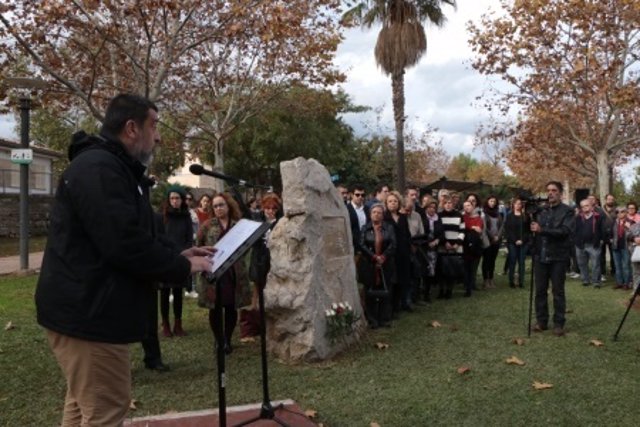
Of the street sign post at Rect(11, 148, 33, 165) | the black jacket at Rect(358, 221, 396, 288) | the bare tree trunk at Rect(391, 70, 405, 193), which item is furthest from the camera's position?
the bare tree trunk at Rect(391, 70, 405, 193)

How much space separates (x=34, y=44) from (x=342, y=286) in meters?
8.88

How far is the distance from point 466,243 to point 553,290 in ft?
10.6

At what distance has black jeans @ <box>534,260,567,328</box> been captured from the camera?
7.34m

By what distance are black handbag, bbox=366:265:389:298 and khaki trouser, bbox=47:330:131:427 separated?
5437 millimetres

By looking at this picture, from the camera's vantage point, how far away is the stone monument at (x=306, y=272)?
20.1 ft

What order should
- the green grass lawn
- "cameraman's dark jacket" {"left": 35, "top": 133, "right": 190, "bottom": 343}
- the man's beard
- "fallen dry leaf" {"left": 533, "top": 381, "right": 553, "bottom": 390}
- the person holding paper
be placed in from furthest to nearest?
the person holding paper
"fallen dry leaf" {"left": 533, "top": 381, "right": 553, "bottom": 390}
the green grass lawn
the man's beard
"cameraman's dark jacket" {"left": 35, "top": 133, "right": 190, "bottom": 343}

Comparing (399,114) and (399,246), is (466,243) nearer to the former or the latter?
(399,246)

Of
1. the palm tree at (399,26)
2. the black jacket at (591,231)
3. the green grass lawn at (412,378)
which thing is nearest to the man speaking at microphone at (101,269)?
the green grass lawn at (412,378)

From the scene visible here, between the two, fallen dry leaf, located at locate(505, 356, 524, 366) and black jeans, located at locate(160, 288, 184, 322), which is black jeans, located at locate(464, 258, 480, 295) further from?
black jeans, located at locate(160, 288, 184, 322)

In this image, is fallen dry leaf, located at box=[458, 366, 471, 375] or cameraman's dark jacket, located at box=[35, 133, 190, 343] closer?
cameraman's dark jacket, located at box=[35, 133, 190, 343]

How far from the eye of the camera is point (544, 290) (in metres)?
7.52

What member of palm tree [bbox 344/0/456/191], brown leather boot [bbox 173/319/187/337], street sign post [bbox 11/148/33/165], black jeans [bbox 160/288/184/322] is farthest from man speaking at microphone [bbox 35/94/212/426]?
palm tree [bbox 344/0/456/191]

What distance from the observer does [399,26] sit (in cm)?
1839

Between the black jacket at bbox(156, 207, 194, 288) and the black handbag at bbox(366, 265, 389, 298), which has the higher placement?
the black jacket at bbox(156, 207, 194, 288)
